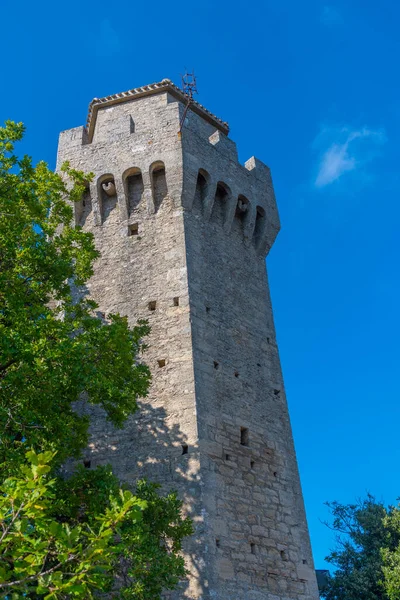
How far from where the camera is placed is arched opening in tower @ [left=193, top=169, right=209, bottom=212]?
568 inches

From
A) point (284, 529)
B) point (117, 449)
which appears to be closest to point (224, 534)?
point (284, 529)

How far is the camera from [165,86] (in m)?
16.3

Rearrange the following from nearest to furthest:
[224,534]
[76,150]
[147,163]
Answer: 1. [224,534]
2. [147,163]
3. [76,150]

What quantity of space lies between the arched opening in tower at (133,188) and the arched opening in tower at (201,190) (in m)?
1.39

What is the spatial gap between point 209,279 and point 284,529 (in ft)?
18.0

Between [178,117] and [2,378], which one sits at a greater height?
[178,117]

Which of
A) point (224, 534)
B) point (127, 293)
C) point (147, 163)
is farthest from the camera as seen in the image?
point (147, 163)

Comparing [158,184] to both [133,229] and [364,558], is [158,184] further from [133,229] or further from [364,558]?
[364,558]

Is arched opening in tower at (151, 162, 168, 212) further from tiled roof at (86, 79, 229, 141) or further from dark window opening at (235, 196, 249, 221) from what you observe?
tiled roof at (86, 79, 229, 141)

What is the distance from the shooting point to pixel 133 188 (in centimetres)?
1473

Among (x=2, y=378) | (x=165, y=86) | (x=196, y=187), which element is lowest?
(x=2, y=378)

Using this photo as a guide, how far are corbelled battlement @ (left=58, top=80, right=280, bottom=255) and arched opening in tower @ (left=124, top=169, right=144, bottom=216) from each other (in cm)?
2

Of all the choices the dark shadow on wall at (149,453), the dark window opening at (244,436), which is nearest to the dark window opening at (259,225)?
the dark window opening at (244,436)

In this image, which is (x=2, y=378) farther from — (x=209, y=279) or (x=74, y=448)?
(x=209, y=279)
